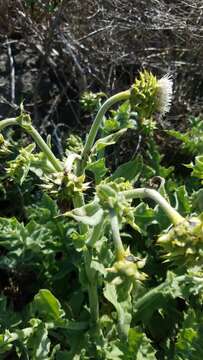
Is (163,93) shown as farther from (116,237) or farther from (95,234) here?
(116,237)

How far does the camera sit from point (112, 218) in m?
2.25

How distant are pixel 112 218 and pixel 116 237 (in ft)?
0.31

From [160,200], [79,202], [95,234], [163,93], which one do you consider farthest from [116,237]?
[163,93]

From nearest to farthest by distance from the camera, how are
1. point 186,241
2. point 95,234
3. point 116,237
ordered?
point 186,241
point 116,237
point 95,234

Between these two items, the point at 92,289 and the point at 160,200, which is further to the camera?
the point at 92,289

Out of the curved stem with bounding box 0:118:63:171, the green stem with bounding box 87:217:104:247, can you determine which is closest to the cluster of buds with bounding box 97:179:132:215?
the green stem with bounding box 87:217:104:247

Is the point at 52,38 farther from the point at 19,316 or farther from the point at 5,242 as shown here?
the point at 19,316

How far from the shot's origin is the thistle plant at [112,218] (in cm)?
209

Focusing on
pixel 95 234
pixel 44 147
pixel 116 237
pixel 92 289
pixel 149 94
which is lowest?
pixel 92 289

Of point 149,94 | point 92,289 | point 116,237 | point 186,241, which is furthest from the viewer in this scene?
point 92,289

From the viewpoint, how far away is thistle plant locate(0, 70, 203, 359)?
2088mm

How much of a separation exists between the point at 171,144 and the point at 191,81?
2.04 ft

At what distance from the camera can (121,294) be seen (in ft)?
8.89

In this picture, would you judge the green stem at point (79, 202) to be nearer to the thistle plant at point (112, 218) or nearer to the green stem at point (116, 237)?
the thistle plant at point (112, 218)
